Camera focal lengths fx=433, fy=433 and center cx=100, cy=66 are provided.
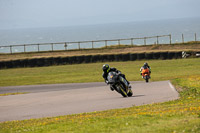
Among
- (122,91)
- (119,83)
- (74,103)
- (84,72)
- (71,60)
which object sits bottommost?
(74,103)

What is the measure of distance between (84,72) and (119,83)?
71.5 ft

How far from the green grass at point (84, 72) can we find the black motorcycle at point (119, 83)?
13932 millimetres

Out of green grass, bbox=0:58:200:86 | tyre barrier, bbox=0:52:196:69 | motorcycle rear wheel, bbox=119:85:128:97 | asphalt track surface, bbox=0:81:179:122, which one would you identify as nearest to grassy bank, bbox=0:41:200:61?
tyre barrier, bbox=0:52:196:69

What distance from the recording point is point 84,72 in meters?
39.0

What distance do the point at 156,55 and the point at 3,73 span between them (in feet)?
51.3

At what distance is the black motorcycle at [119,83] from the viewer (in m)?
16.9

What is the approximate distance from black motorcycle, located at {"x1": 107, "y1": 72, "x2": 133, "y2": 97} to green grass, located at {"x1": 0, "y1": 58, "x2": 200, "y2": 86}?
45.7ft

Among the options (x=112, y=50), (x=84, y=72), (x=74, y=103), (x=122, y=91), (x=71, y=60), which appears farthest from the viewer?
(x=112, y=50)

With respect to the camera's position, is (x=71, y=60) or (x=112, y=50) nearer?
(x=71, y=60)

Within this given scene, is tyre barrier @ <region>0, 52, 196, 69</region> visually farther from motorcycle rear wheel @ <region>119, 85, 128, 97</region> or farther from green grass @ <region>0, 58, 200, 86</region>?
motorcycle rear wheel @ <region>119, 85, 128, 97</region>

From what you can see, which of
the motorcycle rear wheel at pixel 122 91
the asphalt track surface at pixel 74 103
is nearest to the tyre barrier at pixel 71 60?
the asphalt track surface at pixel 74 103

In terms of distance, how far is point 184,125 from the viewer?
880 centimetres

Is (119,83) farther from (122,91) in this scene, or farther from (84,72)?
(84,72)

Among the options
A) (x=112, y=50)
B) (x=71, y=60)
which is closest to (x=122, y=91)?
(x=71, y=60)
